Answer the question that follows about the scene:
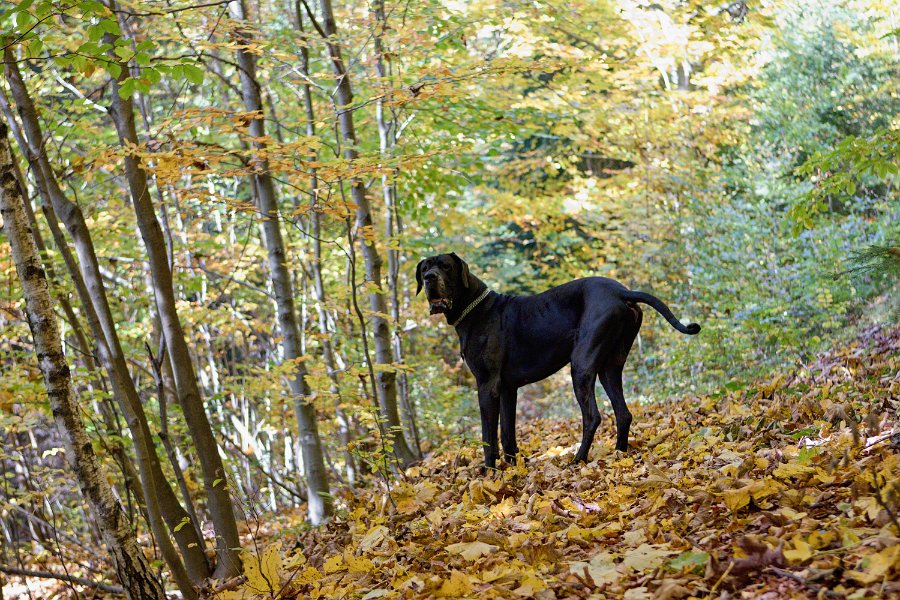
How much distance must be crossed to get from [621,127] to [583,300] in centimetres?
974

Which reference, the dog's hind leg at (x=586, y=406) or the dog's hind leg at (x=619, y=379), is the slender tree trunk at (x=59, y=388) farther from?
the dog's hind leg at (x=619, y=379)

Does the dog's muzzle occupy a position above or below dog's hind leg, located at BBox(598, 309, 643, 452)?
above

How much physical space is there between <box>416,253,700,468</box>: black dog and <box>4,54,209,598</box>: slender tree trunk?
2448 millimetres

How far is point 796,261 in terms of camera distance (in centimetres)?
1081

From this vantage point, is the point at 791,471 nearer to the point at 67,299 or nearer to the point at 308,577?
the point at 308,577

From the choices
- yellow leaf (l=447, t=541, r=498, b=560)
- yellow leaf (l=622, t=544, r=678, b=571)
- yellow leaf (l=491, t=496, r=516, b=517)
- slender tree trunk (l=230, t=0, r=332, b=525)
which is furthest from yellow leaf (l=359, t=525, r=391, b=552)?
slender tree trunk (l=230, t=0, r=332, b=525)

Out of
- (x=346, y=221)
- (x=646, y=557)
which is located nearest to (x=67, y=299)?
(x=346, y=221)

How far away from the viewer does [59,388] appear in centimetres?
434

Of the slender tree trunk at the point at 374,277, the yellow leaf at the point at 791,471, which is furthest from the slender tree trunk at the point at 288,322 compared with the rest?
the yellow leaf at the point at 791,471

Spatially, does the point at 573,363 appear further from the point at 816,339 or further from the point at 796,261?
the point at 796,261

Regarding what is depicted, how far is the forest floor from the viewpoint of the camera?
8.70 ft

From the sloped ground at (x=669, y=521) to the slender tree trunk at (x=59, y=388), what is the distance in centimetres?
69

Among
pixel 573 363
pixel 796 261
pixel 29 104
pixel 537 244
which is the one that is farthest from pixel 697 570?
pixel 537 244

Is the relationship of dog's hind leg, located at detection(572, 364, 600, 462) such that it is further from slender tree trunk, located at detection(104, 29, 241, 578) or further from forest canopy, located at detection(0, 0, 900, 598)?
slender tree trunk, located at detection(104, 29, 241, 578)
